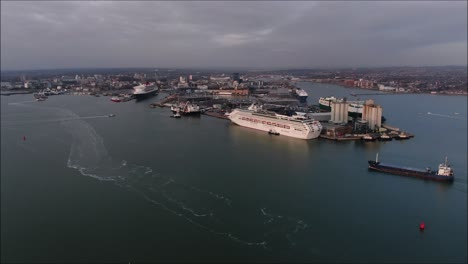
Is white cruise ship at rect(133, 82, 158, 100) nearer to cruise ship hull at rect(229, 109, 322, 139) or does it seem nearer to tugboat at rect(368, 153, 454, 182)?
A: cruise ship hull at rect(229, 109, 322, 139)

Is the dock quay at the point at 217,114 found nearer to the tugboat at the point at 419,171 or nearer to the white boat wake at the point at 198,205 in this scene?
the white boat wake at the point at 198,205

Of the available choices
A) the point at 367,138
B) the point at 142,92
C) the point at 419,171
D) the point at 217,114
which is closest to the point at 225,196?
the point at 419,171

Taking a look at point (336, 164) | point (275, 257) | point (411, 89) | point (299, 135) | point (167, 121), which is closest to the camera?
point (275, 257)

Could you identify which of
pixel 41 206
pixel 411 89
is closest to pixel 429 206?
pixel 41 206

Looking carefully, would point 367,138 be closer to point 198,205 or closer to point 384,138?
point 384,138

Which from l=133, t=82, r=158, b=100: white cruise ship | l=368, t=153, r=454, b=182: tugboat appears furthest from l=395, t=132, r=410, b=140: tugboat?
l=133, t=82, r=158, b=100: white cruise ship

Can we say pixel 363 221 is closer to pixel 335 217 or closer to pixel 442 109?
pixel 335 217
